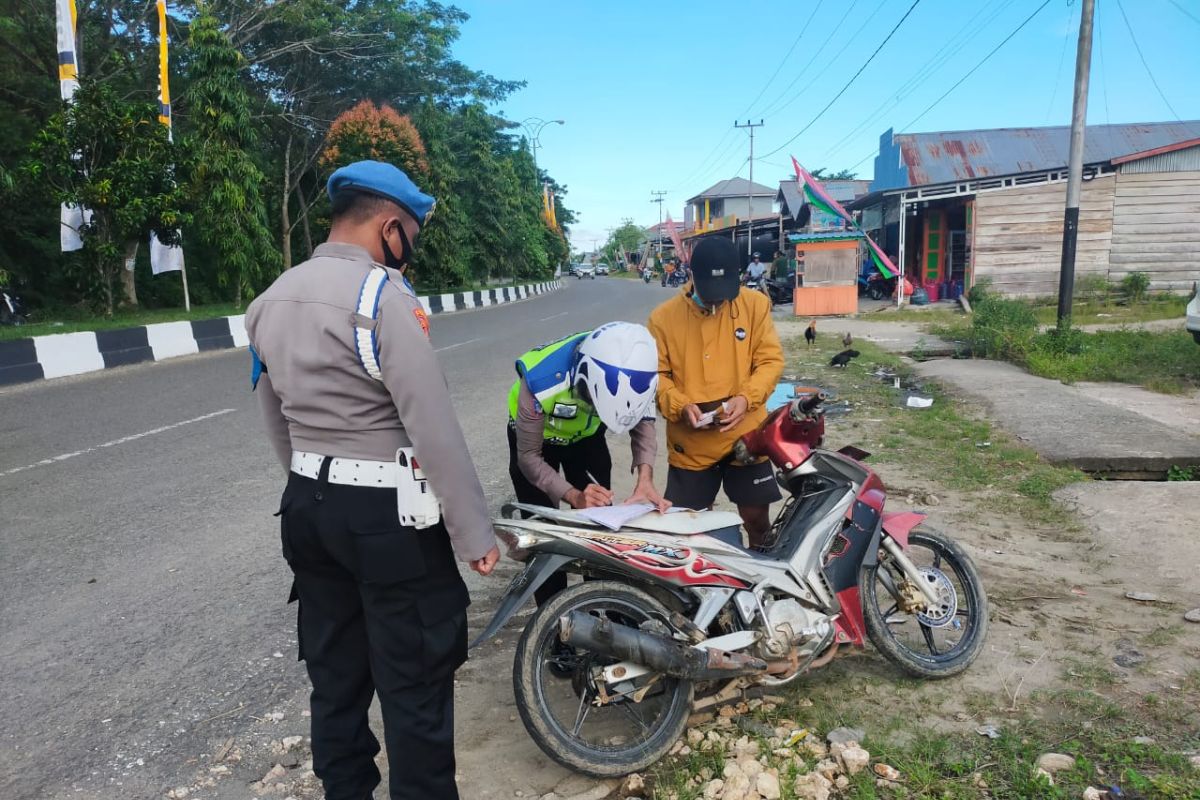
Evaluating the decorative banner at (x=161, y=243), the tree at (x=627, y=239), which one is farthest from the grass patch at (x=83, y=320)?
the tree at (x=627, y=239)

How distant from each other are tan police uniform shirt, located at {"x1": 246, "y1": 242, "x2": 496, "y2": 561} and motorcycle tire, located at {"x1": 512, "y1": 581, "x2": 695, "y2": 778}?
1.77 feet

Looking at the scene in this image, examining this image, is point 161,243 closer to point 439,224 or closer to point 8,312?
point 8,312

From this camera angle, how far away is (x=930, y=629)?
10.8ft

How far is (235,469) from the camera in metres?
6.15

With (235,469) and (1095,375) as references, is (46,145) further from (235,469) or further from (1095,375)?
(1095,375)

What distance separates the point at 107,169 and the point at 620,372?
573 inches

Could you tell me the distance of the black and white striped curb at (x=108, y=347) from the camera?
10.6 metres

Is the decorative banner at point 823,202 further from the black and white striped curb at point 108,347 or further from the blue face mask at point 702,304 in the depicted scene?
the blue face mask at point 702,304

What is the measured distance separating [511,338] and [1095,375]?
31.5 feet

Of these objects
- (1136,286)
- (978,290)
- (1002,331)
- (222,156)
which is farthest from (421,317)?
(1136,286)

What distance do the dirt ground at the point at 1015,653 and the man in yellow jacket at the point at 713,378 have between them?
3.00 feet

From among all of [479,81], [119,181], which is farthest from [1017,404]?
[479,81]

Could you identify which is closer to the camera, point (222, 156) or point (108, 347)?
point (108, 347)

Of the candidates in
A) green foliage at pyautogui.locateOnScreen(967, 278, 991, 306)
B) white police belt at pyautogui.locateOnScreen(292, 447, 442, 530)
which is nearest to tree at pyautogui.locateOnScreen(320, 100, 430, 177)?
green foliage at pyautogui.locateOnScreen(967, 278, 991, 306)
